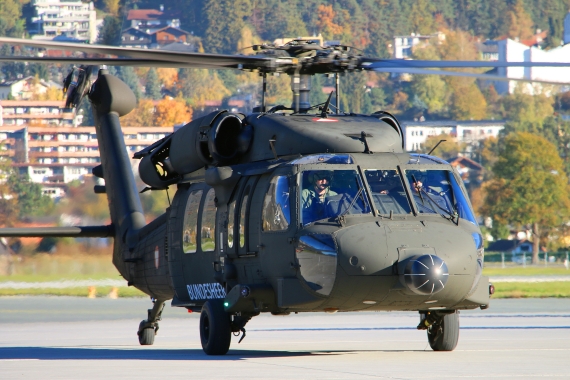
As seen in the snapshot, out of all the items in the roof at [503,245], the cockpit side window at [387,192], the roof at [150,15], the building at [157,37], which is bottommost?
the roof at [503,245]

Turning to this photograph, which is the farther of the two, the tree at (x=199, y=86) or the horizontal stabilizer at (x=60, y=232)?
the tree at (x=199, y=86)

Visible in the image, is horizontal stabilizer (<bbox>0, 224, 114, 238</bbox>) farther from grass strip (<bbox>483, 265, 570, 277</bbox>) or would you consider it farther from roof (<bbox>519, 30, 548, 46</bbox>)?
roof (<bbox>519, 30, 548, 46</bbox>)

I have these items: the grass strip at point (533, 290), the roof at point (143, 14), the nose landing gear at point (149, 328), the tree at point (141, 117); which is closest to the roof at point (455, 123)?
the tree at point (141, 117)

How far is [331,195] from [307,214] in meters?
0.36

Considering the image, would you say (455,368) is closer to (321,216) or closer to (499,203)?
(321,216)

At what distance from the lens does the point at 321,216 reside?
11719 mm

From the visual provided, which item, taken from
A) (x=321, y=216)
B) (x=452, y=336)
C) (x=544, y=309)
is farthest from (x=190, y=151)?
(x=544, y=309)

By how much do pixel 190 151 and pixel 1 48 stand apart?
80832mm

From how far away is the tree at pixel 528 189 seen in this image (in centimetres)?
7462

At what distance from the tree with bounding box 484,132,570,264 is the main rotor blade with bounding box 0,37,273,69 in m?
63.2

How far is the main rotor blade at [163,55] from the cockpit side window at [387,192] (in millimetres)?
1878

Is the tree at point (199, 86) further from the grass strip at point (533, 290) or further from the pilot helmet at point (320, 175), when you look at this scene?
the pilot helmet at point (320, 175)

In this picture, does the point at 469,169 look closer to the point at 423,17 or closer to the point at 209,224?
the point at 423,17

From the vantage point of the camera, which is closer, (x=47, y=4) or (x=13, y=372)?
(x=13, y=372)
